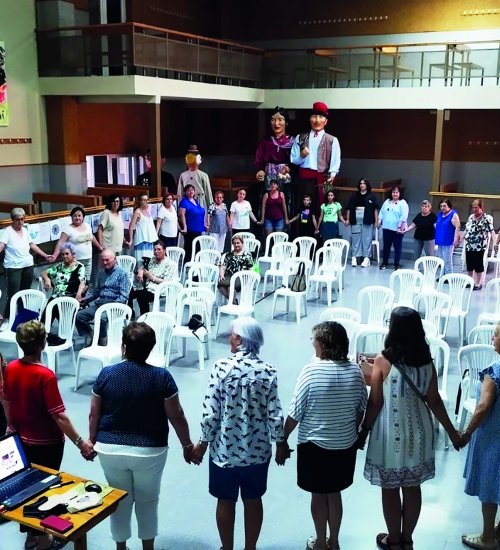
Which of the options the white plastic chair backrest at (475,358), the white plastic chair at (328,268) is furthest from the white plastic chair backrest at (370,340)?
the white plastic chair at (328,268)

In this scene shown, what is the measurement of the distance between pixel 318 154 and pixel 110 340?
24.8 ft

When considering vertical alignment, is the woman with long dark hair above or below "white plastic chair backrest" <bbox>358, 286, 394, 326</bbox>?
above

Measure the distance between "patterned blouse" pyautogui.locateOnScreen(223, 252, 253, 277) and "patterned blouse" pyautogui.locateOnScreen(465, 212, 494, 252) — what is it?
3618mm

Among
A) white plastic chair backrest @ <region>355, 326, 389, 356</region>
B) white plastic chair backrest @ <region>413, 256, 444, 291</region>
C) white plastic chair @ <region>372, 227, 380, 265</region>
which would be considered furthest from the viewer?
white plastic chair @ <region>372, 227, 380, 265</region>

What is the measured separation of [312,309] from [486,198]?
209 inches

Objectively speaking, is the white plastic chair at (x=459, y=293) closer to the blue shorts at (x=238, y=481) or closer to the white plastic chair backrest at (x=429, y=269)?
the white plastic chair backrest at (x=429, y=269)

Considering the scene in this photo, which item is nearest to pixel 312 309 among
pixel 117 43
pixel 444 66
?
pixel 117 43

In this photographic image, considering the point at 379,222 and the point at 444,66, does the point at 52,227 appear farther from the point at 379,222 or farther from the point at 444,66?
the point at 444,66

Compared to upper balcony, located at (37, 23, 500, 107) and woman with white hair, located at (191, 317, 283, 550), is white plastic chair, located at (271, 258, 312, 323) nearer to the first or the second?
upper balcony, located at (37, 23, 500, 107)

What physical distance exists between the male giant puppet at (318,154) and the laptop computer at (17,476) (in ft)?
33.3

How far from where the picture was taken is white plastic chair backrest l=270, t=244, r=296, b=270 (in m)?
10.3

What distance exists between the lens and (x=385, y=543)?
157 inches

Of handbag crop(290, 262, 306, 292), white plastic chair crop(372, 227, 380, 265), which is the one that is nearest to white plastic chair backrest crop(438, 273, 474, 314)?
handbag crop(290, 262, 306, 292)

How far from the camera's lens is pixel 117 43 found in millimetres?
11898
